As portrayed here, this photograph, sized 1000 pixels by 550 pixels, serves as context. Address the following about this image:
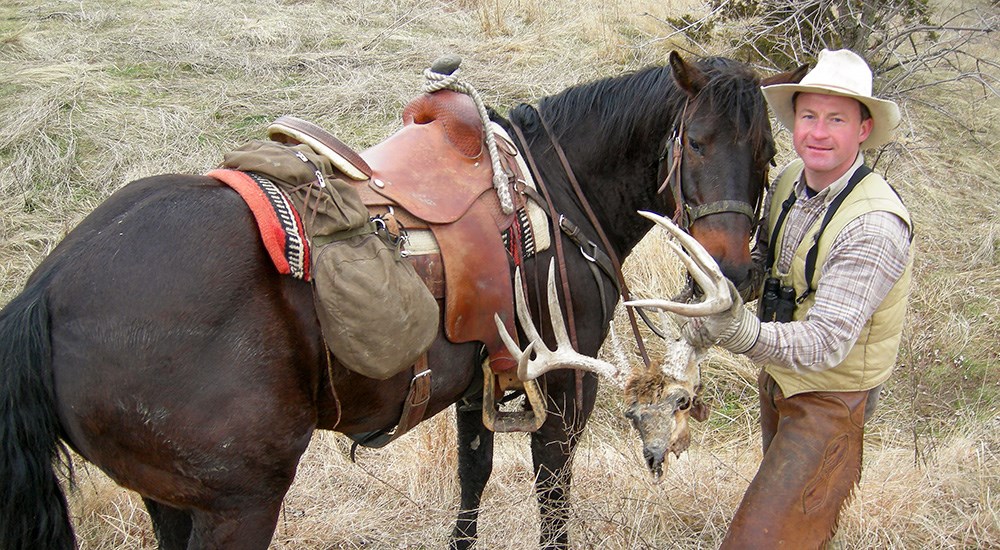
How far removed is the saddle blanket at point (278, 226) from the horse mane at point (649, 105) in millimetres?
1202

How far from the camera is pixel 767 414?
259cm

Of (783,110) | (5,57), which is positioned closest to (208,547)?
(783,110)

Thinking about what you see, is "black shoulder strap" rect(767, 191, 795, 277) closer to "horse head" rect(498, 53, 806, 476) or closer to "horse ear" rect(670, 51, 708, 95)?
"horse head" rect(498, 53, 806, 476)

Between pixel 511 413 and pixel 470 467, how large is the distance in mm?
626

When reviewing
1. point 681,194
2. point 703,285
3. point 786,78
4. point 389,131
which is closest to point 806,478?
point 703,285

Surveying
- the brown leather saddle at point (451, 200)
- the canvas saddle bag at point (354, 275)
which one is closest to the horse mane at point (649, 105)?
the brown leather saddle at point (451, 200)

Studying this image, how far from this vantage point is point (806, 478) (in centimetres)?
217

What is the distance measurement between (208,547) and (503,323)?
1068mm

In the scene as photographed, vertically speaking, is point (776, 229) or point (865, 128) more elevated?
point (865, 128)

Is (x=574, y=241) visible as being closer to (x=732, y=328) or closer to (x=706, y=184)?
(x=706, y=184)

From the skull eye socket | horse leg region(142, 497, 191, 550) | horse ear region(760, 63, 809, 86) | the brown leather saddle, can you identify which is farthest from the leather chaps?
horse leg region(142, 497, 191, 550)

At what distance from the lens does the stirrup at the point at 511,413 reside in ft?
8.41

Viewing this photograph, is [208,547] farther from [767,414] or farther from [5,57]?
[5,57]

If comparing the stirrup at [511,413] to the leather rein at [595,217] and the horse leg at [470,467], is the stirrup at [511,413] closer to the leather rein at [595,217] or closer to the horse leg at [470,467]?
the leather rein at [595,217]
